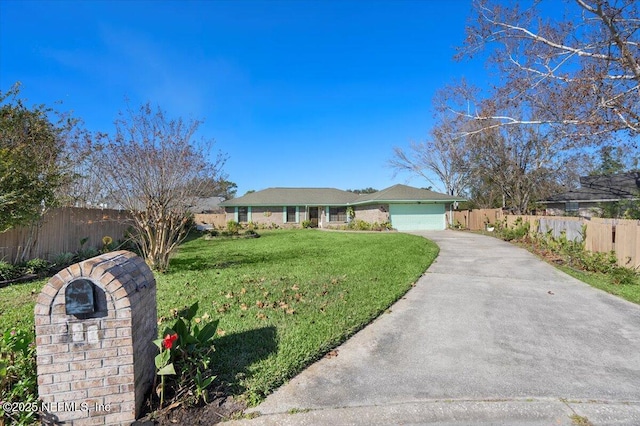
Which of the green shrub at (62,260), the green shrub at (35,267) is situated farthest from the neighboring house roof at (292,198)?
the green shrub at (35,267)

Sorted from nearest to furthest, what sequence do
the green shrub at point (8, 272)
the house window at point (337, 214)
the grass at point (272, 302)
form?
the grass at point (272, 302) → the green shrub at point (8, 272) → the house window at point (337, 214)

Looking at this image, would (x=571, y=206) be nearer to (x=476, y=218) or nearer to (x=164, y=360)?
(x=476, y=218)

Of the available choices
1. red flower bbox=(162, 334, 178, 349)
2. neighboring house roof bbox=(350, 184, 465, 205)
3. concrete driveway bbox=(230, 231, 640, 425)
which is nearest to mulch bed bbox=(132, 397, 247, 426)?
concrete driveway bbox=(230, 231, 640, 425)

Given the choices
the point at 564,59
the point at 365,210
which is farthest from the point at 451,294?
the point at 365,210

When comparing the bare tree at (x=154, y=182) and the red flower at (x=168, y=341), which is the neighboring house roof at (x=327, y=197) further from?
the red flower at (x=168, y=341)

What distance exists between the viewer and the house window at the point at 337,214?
3077 cm

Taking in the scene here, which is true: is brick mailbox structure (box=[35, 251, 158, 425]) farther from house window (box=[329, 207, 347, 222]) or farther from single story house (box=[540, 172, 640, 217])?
house window (box=[329, 207, 347, 222])

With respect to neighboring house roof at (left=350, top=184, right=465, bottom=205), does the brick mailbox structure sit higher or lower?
lower

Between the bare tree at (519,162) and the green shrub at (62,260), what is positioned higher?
the bare tree at (519,162)

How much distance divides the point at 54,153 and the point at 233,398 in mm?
13062

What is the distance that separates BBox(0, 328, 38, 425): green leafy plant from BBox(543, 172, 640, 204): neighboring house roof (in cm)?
2792

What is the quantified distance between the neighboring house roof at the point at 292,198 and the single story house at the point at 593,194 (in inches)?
658

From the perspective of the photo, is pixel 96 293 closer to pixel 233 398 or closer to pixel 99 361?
pixel 99 361

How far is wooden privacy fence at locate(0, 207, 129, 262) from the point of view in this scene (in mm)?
8336
